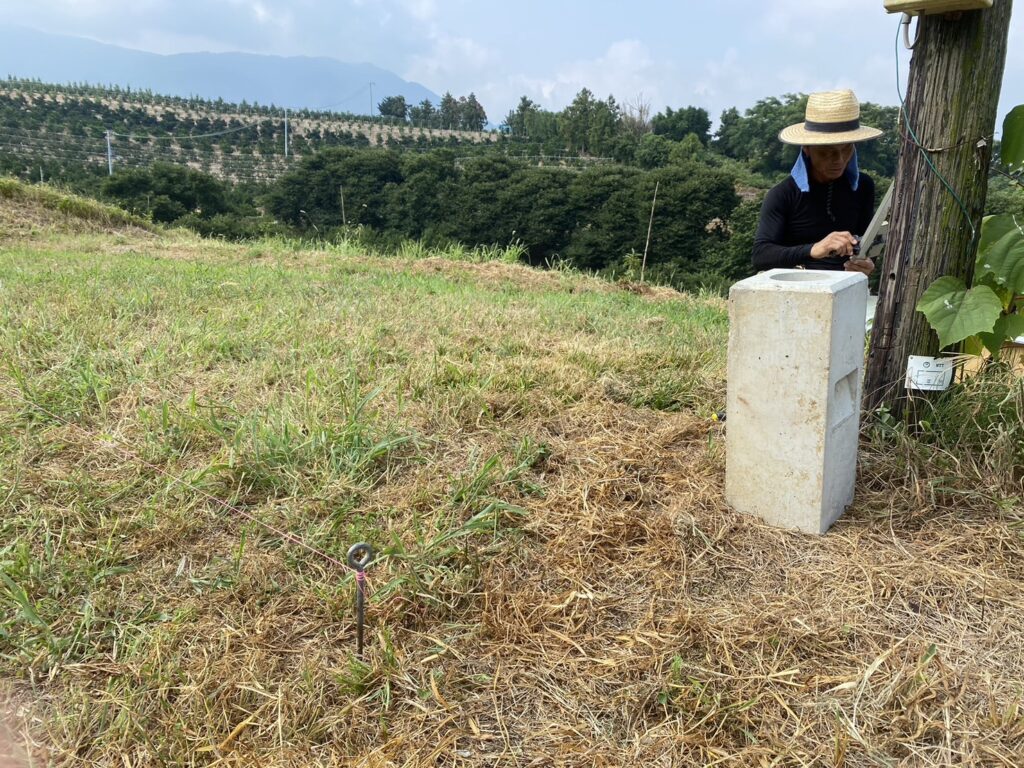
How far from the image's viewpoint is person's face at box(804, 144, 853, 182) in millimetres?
2744

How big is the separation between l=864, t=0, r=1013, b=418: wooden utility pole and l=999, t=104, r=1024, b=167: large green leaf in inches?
5.8

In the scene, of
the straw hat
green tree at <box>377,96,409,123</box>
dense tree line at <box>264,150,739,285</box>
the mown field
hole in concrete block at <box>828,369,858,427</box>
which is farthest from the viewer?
green tree at <box>377,96,409,123</box>

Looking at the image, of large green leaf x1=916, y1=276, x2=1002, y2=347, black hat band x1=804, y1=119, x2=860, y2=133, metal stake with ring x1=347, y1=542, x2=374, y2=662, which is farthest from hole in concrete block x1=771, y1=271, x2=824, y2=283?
metal stake with ring x1=347, y1=542, x2=374, y2=662

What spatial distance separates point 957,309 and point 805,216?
82 cm

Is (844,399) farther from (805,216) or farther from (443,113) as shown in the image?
(443,113)

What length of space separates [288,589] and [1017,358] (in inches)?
112

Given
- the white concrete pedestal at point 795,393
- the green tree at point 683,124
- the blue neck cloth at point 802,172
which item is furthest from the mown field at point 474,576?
the green tree at point 683,124

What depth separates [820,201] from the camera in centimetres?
289

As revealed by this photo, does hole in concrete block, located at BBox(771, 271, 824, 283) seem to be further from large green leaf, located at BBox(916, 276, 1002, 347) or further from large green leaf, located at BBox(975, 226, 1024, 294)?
large green leaf, located at BBox(975, 226, 1024, 294)

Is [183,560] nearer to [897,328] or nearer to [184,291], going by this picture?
[897,328]

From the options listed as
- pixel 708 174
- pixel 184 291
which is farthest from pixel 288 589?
pixel 708 174

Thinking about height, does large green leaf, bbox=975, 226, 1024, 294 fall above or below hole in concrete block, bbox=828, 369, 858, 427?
above

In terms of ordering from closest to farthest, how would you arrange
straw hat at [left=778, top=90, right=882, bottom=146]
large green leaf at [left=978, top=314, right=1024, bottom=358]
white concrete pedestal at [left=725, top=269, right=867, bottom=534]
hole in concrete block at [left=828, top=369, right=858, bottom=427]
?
white concrete pedestal at [left=725, top=269, right=867, bottom=534] < hole in concrete block at [left=828, top=369, right=858, bottom=427] < large green leaf at [left=978, top=314, right=1024, bottom=358] < straw hat at [left=778, top=90, right=882, bottom=146]

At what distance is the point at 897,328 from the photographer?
2.45 meters
